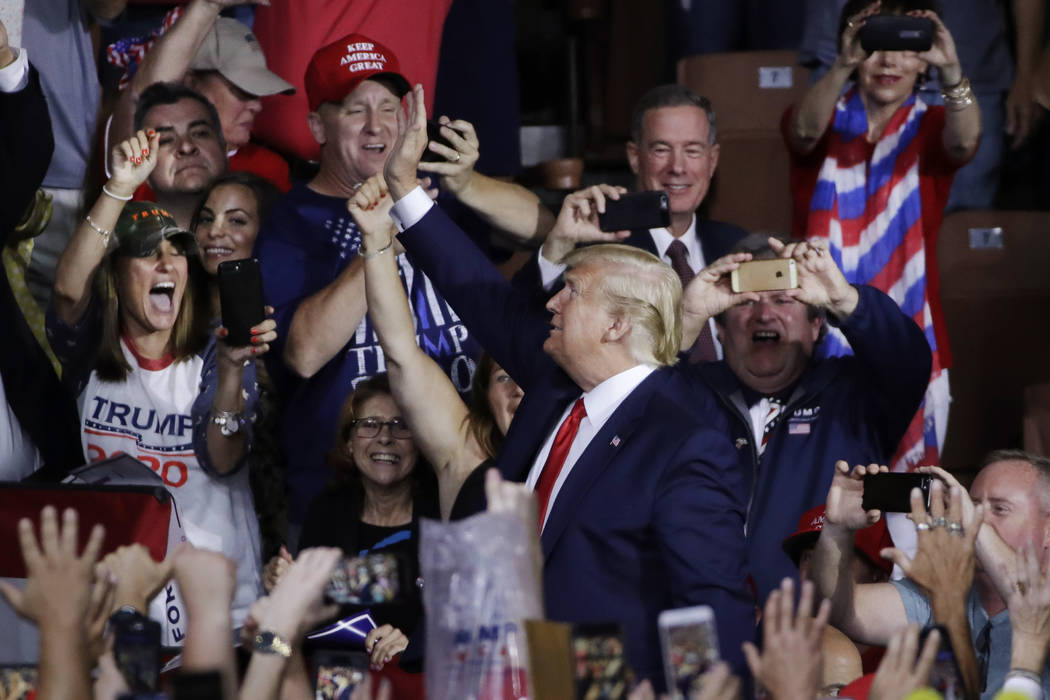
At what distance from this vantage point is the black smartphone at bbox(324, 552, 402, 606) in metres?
2.52

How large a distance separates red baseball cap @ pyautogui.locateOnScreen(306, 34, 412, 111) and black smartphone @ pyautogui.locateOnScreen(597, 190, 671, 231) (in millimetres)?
920

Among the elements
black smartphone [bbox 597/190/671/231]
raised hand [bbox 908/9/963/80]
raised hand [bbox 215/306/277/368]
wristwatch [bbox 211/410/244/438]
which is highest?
raised hand [bbox 908/9/963/80]

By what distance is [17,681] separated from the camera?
2.37 m

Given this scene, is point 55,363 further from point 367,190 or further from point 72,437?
point 367,190

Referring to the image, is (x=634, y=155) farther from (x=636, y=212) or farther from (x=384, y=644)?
(x=384, y=644)

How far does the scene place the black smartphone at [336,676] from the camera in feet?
8.44

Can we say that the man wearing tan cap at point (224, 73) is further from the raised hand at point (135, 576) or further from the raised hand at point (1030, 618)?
the raised hand at point (1030, 618)

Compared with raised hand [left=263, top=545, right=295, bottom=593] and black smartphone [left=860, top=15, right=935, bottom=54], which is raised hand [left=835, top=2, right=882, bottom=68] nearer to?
black smartphone [left=860, top=15, right=935, bottom=54]

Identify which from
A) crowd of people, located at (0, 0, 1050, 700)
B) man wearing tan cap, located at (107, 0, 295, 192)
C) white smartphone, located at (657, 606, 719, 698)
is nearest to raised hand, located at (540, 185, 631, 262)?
crowd of people, located at (0, 0, 1050, 700)

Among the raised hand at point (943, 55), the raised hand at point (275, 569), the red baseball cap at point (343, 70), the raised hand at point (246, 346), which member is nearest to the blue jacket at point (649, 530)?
the raised hand at point (275, 569)

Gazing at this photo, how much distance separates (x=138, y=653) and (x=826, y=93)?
9.35 feet

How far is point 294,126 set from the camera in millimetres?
4844

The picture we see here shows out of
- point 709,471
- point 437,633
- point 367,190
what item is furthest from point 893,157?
point 437,633

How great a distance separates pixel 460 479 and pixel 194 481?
0.63 meters
